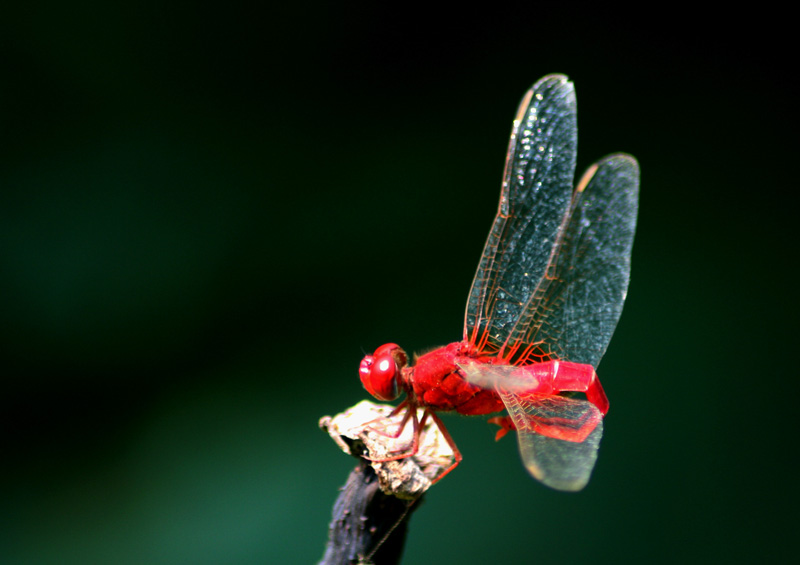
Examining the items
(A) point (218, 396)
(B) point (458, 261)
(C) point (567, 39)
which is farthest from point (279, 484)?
(C) point (567, 39)

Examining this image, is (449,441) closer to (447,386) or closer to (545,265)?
(447,386)

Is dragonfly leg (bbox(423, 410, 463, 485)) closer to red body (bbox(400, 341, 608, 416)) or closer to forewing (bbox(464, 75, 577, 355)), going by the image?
red body (bbox(400, 341, 608, 416))

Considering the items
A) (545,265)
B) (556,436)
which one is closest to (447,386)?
(556,436)

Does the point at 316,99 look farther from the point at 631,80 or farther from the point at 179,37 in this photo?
the point at 631,80

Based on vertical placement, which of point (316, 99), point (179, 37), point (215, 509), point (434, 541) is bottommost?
point (434, 541)

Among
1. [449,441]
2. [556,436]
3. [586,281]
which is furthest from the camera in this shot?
[586,281]

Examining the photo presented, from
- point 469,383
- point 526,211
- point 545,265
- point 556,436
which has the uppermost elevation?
point 526,211

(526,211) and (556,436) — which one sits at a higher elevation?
(526,211)

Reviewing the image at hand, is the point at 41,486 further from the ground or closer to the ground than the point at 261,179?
closer to the ground
